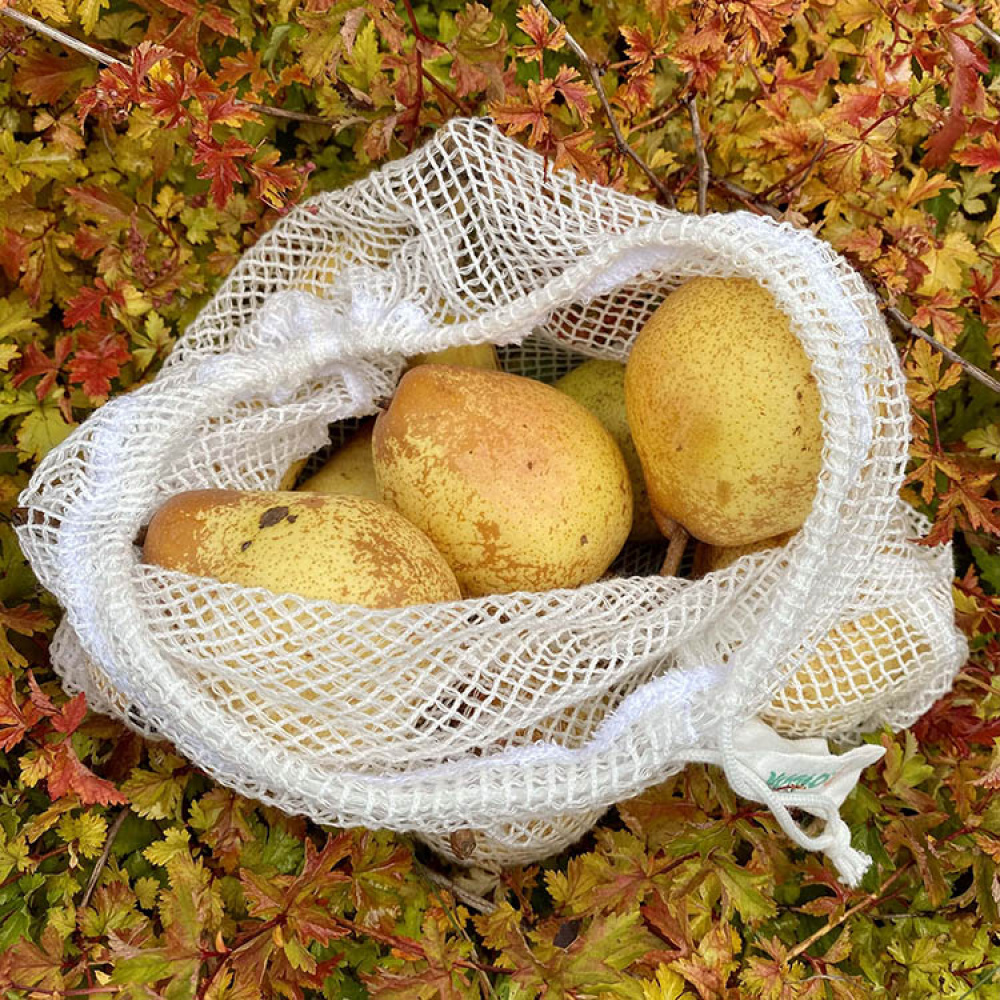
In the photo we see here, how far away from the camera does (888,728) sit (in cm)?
108

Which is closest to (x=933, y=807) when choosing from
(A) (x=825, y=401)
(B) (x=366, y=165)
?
(A) (x=825, y=401)

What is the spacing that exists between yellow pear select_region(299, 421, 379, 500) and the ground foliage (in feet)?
0.79


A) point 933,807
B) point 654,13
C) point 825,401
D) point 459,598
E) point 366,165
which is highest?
point 654,13

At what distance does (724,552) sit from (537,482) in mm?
259

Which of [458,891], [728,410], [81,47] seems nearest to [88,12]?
[81,47]

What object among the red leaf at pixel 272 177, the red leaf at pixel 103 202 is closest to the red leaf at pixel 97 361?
the red leaf at pixel 103 202

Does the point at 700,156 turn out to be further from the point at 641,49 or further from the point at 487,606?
the point at 487,606

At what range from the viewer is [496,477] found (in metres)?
1.03

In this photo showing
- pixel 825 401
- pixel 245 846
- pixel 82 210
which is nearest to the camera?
pixel 825 401

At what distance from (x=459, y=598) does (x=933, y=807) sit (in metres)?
0.55

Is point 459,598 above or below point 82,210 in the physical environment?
below

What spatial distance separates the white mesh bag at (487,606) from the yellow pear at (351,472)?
0.27 ft

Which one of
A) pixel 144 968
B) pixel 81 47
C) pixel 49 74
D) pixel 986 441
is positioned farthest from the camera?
pixel 986 441

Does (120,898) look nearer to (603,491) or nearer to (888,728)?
(603,491)
